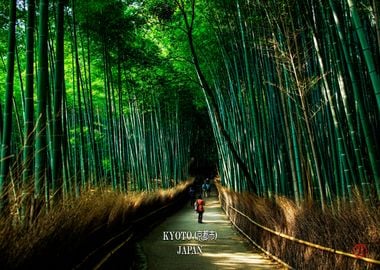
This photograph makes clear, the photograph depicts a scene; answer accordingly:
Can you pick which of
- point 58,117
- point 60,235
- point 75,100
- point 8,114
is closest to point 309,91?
point 58,117

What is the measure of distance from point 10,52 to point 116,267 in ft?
7.77

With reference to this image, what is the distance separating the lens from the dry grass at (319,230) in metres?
2.61

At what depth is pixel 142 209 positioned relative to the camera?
740 centimetres

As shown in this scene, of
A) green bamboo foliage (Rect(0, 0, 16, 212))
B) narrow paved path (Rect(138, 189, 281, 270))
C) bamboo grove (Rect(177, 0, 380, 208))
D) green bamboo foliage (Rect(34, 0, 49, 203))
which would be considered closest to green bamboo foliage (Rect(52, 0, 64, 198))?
green bamboo foliage (Rect(34, 0, 49, 203))

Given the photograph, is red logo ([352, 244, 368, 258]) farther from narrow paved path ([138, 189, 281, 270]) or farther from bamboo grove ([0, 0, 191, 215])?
bamboo grove ([0, 0, 191, 215])

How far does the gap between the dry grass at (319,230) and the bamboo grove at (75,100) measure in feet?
7.11

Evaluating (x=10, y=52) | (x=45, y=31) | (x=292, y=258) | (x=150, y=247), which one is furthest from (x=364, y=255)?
(x=150, y=247)

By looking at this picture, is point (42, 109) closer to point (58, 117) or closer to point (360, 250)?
point (58, 117)

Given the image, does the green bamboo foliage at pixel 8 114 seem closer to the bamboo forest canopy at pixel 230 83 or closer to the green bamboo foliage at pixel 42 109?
the bamboo forest canopy at pixel 230 83

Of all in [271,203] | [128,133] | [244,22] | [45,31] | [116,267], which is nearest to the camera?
[45,31]

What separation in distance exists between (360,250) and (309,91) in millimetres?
2945

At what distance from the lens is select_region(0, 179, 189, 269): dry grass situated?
6.27 ft

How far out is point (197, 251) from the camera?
5766 mm

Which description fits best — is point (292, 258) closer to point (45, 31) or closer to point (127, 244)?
point (127, 244)
